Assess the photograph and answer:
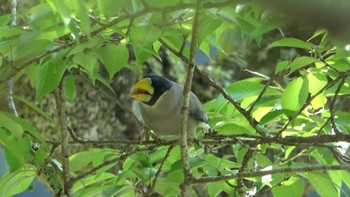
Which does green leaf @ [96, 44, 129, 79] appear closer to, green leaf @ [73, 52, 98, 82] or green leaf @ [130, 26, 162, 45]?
green leaf @ [73, 52, 98, 82]

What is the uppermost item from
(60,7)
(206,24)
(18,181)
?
(206,24)

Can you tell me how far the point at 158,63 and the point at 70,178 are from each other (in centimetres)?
166

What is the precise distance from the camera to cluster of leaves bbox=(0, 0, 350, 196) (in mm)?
762

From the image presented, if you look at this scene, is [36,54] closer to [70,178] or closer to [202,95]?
[70,178]

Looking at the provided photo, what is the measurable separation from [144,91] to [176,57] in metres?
0.59

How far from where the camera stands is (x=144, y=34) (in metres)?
0.76

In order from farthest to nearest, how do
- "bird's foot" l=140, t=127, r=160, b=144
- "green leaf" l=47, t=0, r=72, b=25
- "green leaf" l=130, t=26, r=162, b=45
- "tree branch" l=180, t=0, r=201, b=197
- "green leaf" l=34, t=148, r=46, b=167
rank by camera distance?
"bird's foot" l=140, t=127, r=160, b=144
"green leaf" l=34, t=148, r=46, b=167
"tree branch" l=180, t=0, r=201, b=197
"green leaf" l=130, t=26, r=162, b=45
"green leaf" l=47, t=0, r=72, b=25

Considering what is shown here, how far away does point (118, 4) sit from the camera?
61 cm

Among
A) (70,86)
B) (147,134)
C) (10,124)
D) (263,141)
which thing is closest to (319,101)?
(263,141)

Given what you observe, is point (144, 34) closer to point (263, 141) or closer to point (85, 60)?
point (85, 60)

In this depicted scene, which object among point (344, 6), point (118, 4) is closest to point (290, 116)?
point (118, 4)

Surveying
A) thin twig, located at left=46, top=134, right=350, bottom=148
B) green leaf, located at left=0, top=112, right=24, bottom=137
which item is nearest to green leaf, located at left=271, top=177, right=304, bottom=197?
thin twig, located at left=46, top=134, right=350, bottom=148

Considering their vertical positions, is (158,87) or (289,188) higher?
(158,87)

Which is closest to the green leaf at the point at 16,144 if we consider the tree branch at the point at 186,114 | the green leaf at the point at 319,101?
the tree branch at the point at 186,114
